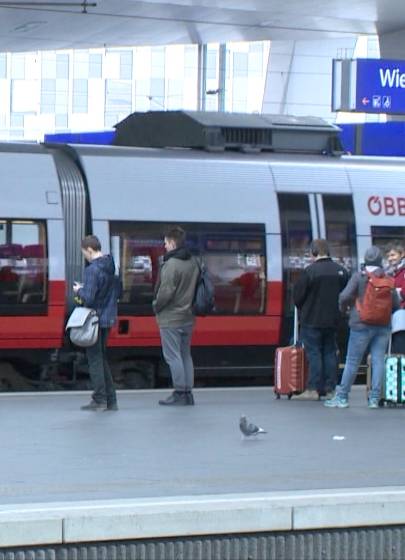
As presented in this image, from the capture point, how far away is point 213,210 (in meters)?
16.2

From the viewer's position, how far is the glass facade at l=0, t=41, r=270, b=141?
64250mm

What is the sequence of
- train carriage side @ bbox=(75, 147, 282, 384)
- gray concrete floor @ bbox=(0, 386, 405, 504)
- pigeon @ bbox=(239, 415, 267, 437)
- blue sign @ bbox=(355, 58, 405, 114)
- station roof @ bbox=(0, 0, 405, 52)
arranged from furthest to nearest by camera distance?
station roof @ bbox=(0, 0, 405, 52) < blue sign @ bbox=(355, 58, 405, 114) < train carriage side @ bbox=(75, 147, 282, 384) < pigeon @ bbox=(239, 415, 267, 437) < gray concrete floor @ bbox=(0, 386, 405, 504)

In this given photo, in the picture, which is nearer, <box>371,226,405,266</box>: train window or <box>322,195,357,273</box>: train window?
<box>322,195,357,273</box>: train window

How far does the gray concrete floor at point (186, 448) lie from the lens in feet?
27.3

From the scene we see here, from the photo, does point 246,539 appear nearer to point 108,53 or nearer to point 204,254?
point 204,254

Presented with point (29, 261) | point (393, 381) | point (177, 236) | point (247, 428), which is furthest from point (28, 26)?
point (247, 428)

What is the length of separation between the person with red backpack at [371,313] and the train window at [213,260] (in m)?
3.27

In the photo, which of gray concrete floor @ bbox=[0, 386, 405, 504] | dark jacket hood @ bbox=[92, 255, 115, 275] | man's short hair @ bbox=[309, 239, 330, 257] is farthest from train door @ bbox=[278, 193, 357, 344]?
dark jacket hood @ bbox=[92, 255, 115, 275]

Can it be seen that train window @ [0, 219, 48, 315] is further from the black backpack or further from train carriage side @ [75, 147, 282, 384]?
the black backpack

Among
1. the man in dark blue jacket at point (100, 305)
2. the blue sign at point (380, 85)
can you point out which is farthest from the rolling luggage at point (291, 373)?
the blue sign at point (380, 85)

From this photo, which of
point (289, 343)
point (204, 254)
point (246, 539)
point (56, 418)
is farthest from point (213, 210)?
point (246, 539)

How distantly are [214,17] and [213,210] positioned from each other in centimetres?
1197

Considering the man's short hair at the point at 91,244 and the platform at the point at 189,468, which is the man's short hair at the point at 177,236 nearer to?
the man's short hair at the point at 91,244

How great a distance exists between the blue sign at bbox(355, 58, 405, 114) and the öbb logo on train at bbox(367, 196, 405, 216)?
14.2 feet
